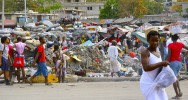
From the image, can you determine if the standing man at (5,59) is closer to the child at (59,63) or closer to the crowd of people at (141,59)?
the crowd of people at (141,59)

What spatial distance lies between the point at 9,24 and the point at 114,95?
5745cm

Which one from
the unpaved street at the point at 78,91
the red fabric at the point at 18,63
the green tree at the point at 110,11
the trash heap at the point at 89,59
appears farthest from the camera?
the green tree at the point at 110,11

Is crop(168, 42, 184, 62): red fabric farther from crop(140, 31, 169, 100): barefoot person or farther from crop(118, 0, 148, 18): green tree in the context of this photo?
crop(118, 0, 148, 18): green tree

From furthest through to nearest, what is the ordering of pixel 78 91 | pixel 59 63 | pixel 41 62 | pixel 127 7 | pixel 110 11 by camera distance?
pixel 110 11, pixel 127 7, pixel 59 63, pixel 41 62, pixel 78 91

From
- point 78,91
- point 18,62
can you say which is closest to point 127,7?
point 18,62

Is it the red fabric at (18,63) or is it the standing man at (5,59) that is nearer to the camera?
the standing man at (5,59)

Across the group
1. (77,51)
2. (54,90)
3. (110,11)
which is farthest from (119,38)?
(110,11)

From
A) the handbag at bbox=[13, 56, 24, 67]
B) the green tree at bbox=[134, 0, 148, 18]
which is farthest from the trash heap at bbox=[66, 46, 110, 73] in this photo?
the green tree at bbox=[134, 0, 148, 18]

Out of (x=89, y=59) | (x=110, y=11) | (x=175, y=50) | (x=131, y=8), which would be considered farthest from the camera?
(x=110, y=11)

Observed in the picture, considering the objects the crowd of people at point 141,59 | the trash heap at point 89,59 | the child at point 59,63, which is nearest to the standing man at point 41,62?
the crowd of people at point 141,59

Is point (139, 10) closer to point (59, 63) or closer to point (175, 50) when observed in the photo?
point (59, 63)

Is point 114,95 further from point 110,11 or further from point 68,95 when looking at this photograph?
point 110,11

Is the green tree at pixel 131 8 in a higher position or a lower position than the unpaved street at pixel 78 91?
lower

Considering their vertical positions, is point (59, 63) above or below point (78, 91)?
above
